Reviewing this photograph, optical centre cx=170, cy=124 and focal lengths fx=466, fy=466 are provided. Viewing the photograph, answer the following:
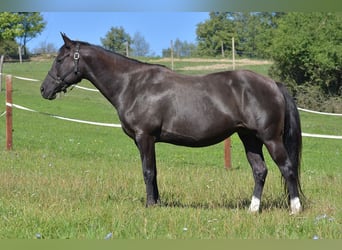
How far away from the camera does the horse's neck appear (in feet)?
19.1

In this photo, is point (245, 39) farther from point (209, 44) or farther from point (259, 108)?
point (259, 108)

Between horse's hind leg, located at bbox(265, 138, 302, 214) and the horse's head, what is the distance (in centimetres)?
262

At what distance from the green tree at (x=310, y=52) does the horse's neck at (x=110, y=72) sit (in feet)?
86.4

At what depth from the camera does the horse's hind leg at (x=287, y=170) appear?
5554 mm

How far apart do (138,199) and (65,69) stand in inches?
77.6

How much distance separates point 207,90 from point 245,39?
155 feet

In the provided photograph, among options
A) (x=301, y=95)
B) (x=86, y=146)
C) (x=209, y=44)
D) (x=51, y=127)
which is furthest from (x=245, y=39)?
(x=86, y=146)

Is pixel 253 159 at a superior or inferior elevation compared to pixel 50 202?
superior

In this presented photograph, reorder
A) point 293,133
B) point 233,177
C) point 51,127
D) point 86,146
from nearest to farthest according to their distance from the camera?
point 293,133 < point 233,177 < point 86,146 < point 51,127

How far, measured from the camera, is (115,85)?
5.85 m

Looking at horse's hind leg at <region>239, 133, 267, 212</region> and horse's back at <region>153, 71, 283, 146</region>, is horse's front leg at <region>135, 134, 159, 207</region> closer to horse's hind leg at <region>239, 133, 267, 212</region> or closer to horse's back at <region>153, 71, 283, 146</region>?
horse's back at <region>153, 71, 283, 146</region>

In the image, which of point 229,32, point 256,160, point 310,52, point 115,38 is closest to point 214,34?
point 229,32

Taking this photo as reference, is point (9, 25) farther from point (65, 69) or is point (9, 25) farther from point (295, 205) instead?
point (295, 205)

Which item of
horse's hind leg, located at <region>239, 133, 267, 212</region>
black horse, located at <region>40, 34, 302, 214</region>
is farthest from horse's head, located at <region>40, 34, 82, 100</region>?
horse's hind leg, located at <region>239, 133, 267, 212</region>
